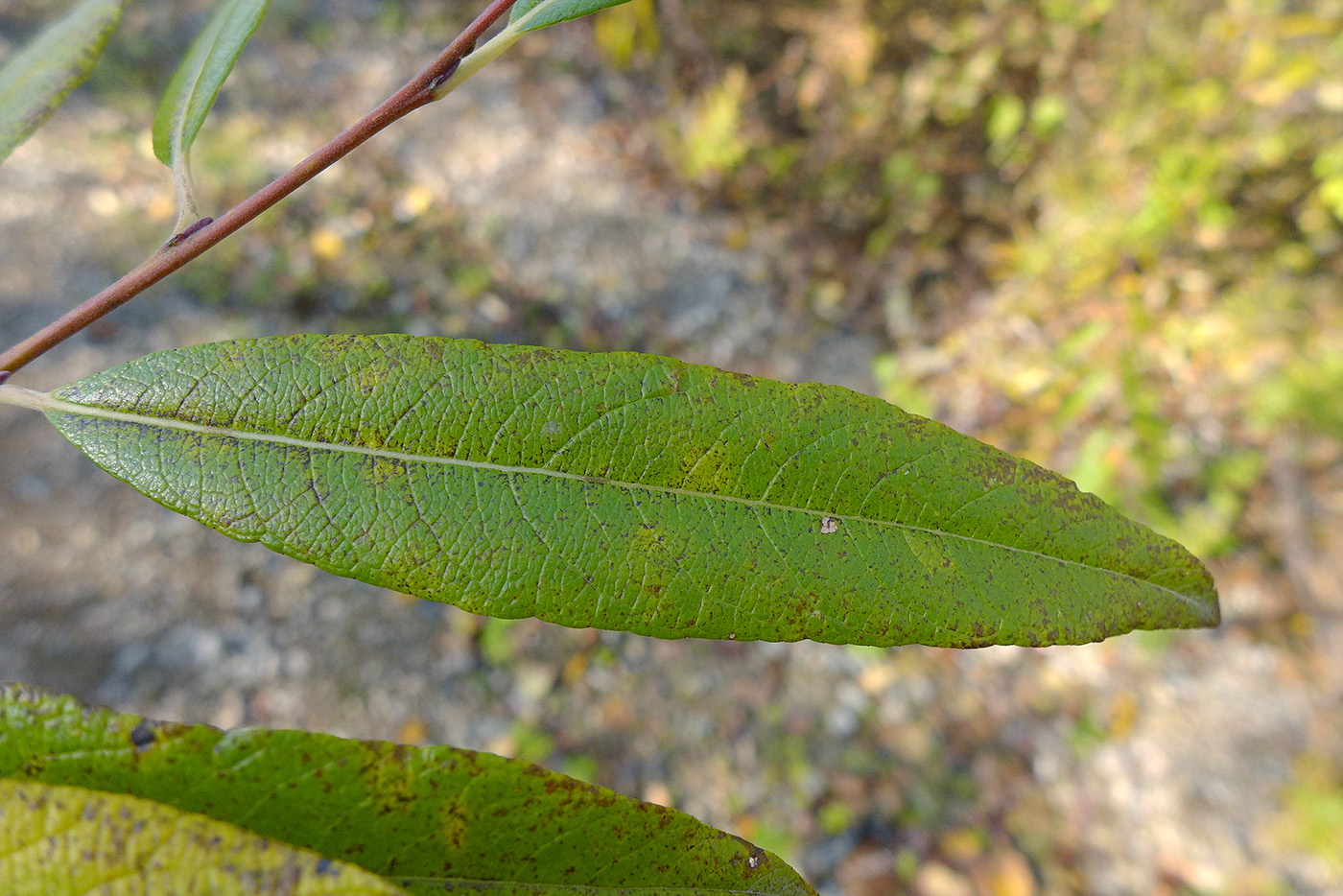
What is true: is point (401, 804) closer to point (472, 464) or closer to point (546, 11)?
point (472, 464)

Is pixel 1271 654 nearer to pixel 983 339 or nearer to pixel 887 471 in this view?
pixel 983 339

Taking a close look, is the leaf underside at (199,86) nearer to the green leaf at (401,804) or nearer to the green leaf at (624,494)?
the green leaf at (624,494)

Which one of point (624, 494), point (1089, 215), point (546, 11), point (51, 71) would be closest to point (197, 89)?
point (51, 71)

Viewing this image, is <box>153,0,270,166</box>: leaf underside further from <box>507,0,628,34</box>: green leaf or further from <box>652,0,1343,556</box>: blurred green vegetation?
<box>652,0,1343,556</box>: blurred green vegetation

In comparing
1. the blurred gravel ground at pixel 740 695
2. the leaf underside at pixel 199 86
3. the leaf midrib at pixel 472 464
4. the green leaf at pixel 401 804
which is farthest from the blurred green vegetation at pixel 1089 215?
the leaf underside at pixel 199 86

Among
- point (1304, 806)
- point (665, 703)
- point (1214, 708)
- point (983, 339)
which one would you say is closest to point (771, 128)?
point (983, 339)

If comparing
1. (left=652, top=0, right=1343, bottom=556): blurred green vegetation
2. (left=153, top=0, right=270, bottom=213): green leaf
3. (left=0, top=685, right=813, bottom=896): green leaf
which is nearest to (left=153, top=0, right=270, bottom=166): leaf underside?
(left=153, top=0, right=270, bottom=213): green leaf
